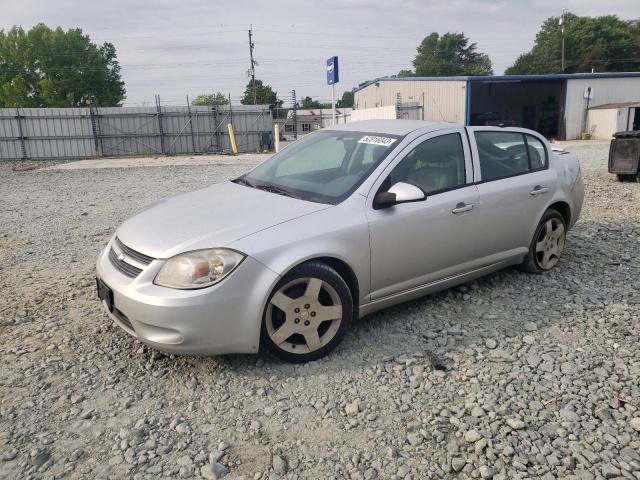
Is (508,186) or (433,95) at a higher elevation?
(433,95)

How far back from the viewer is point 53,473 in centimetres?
255

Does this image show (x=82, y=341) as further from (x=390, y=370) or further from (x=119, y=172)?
(x=119, y=172)

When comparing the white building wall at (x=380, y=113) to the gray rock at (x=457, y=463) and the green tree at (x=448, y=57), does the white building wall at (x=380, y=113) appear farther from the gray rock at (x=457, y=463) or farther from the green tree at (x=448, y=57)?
the green tree at (x=448, y=57)

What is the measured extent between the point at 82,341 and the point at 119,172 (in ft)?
45.6

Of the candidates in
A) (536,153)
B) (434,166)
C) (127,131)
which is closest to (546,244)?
(536,153)

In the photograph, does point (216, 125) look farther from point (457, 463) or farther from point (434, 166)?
point (457, 463)

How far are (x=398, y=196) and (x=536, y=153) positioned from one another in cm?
218

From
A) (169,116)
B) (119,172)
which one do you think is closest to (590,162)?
(119,172)

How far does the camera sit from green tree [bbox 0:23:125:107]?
64.0 m

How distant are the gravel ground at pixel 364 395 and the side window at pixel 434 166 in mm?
1049

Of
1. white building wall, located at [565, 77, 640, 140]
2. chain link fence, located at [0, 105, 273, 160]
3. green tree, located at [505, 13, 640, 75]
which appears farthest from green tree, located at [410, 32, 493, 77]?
chain link fence, located at [0, 105, 273, 160]

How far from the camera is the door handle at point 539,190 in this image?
4855 millimetres

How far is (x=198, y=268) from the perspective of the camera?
3.18 m

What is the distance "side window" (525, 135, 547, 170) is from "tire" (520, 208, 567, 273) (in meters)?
0.45
